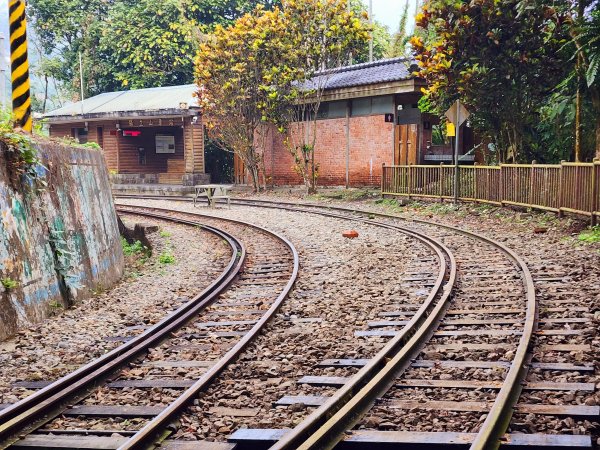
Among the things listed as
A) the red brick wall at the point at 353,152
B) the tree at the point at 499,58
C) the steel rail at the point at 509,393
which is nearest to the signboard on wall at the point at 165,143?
the red brick wall at the point at 353,152

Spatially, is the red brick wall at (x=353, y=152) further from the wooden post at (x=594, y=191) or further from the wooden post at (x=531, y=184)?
the wooden post at (x=594, y=191)

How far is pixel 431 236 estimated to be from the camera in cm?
1293

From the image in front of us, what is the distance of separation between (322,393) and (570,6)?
13.8 m

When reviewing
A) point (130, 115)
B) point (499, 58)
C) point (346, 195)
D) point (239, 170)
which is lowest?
point (346, 195)

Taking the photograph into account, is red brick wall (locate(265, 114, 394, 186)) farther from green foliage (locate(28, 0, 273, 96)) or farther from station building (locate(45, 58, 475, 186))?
green foliage (locate(28, 0, 273, 96))

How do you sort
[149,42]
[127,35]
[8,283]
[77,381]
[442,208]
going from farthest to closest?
[127,35]
[149,42]
[442,208]
[8,283]
[77,381]

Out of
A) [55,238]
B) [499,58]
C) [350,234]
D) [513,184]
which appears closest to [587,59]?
[499,58]

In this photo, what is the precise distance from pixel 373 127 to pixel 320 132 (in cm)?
294

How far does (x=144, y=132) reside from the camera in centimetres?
3347

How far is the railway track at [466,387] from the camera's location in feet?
12.4

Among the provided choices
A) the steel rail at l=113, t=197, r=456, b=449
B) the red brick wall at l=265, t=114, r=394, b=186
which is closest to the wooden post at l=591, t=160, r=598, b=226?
Answer: the steel rail at l=113, t=197, r=456, b=449

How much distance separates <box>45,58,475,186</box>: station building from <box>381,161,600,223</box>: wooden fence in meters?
2.41

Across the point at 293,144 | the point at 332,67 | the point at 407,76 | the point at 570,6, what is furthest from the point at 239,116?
the point at 570,6

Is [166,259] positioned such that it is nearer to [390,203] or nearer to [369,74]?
[390,203]
